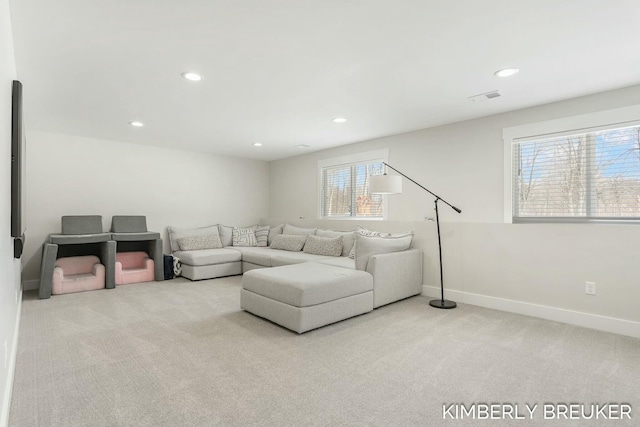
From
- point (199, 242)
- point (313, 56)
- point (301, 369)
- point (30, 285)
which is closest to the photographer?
point (301, 369)

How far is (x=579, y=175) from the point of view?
3.38 m

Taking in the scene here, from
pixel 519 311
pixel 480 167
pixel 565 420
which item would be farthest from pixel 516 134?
pixel 565 420

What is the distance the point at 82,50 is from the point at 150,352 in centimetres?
229

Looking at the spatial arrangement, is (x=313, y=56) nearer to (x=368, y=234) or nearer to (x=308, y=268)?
(x=308, y=268)

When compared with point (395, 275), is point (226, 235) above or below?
above

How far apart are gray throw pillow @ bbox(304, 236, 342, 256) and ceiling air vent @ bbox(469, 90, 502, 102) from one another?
2.66 meters

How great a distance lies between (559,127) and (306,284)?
9.96ft

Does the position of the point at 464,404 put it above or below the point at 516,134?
below

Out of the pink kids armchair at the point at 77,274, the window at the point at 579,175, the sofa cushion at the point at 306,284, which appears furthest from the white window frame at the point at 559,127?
the pink kids armchair at the point at 77,274

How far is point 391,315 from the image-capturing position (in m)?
3.49

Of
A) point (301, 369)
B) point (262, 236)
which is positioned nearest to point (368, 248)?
point (301, 369)

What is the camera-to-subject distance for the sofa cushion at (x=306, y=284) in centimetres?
298

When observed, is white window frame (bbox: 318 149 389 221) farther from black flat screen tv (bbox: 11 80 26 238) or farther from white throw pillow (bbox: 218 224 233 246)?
black flat screen tv (bbox: 11 80 26 238)

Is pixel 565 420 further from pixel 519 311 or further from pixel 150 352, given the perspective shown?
pixel 150 352
